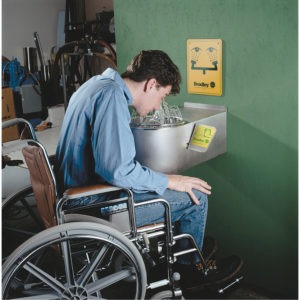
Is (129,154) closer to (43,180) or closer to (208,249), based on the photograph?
(43,180)

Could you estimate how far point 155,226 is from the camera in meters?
2.00

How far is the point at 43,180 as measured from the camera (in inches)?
73.1

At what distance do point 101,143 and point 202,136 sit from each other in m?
0.70

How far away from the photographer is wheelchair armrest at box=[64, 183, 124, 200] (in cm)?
176

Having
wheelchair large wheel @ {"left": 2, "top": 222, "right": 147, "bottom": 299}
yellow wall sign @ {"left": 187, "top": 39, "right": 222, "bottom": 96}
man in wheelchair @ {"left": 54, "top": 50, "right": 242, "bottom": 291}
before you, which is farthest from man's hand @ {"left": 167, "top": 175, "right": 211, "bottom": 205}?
yellow wall sign @ {"left": 187, "top": 39, "right": 222, "bottom": 96}

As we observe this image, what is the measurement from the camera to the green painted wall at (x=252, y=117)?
230 centimetres

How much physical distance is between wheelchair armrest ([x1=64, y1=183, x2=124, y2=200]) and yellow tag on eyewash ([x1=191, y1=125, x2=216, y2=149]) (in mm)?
661

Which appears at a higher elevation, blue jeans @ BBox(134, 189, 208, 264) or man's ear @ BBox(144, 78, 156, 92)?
man's ear @ BBox(144, 78, 156, 92)

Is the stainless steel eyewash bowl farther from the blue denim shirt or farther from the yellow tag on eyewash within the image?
the blue denim shirt

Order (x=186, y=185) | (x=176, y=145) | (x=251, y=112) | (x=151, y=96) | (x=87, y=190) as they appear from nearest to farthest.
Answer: (x=87, y=190), (x=186, y=185), (x=151, y=96), (x=176, y=145), (x=251, y=112)

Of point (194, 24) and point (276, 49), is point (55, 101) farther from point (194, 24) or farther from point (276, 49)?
point (276, 49)

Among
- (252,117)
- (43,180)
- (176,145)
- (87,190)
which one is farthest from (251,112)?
(43,180)

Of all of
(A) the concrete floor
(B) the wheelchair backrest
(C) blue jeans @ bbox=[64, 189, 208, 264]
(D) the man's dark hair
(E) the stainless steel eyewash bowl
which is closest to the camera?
(B) the wheelchair backrest

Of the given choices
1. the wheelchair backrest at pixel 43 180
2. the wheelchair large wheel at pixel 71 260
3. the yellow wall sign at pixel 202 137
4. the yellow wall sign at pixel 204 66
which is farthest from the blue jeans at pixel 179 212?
the yellow wall sign at pixel 204 66
